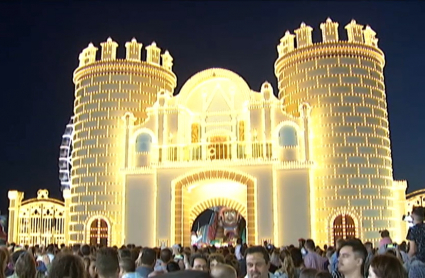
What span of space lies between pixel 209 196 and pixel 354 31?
488 inches

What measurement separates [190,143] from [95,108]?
6.82 meters

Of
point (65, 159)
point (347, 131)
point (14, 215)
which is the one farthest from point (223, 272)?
point (65, 159)

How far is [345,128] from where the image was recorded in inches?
1116

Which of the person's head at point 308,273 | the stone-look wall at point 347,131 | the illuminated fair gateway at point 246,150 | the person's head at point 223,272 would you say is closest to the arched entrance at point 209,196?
the illuminated fair gateway at point 246,150

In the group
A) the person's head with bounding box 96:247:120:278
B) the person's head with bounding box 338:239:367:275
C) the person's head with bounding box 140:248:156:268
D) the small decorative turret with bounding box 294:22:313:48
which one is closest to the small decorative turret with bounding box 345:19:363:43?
the small decorative turret with bounding box 294:22:313:48

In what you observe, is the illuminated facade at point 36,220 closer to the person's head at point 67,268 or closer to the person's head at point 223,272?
the person's head at point 223,272

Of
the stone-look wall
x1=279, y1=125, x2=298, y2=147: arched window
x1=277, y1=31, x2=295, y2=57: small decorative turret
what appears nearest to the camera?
the stone-look wall

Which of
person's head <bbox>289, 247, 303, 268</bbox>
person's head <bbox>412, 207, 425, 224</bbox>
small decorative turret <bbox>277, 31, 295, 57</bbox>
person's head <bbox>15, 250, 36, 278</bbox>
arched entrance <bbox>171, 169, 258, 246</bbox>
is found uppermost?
small decorative turret <bbox>277, 31, 295, 57</bbox>

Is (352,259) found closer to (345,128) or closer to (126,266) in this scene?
(126,266)

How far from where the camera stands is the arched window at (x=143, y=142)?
30.0 m

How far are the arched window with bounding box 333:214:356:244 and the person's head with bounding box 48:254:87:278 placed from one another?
81.4ft

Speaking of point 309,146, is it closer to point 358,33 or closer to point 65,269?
point 358,33

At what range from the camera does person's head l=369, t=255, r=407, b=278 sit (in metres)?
4.44

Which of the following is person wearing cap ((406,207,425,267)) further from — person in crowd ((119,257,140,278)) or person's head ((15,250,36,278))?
person's head ((15,250,36,278))
